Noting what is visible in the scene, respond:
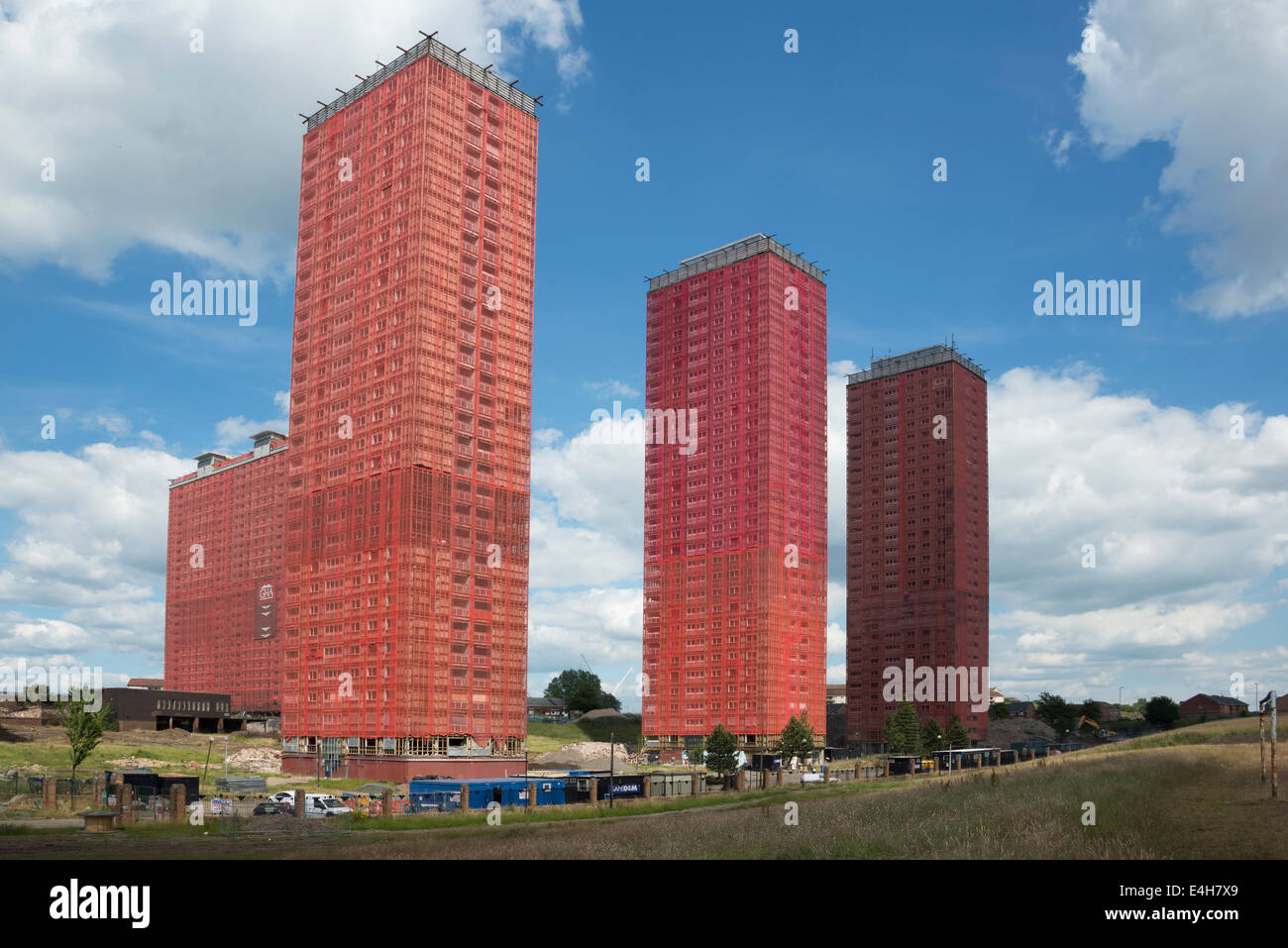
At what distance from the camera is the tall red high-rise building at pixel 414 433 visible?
11762 cm

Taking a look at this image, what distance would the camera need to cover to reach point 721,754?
12900 centimetres

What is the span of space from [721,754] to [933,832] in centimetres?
9928

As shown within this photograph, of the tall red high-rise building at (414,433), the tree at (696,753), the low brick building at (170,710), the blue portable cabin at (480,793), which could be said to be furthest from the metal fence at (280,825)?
the low brick building at (170,710)

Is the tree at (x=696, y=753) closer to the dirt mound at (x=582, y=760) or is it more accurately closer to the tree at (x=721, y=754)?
the dirt mound at (x=582, y=760)

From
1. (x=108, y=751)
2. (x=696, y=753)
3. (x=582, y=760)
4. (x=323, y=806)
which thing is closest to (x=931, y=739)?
(x=696, y=753)

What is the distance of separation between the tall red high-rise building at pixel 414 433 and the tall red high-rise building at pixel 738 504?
194 ft

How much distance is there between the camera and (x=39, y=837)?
4828 centimetres

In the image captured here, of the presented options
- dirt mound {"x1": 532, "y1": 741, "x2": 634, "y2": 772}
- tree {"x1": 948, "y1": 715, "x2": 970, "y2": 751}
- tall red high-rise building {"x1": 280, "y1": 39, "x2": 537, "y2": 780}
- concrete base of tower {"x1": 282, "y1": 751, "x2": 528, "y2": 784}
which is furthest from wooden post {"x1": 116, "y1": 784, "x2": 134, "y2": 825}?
tree {"x1": 948, "y1": 715, "x2": 970, "y2": 751}

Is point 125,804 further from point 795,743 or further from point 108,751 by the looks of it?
point 795,743

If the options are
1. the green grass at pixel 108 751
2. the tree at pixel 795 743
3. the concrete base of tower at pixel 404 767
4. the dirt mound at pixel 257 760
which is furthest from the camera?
the tree at pixel 795 743

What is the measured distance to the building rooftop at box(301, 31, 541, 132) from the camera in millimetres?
127312

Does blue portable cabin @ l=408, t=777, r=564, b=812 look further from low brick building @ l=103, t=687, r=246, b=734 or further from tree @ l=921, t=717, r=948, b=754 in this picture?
low brick building @ l=103, t=687, r=246, b=734
